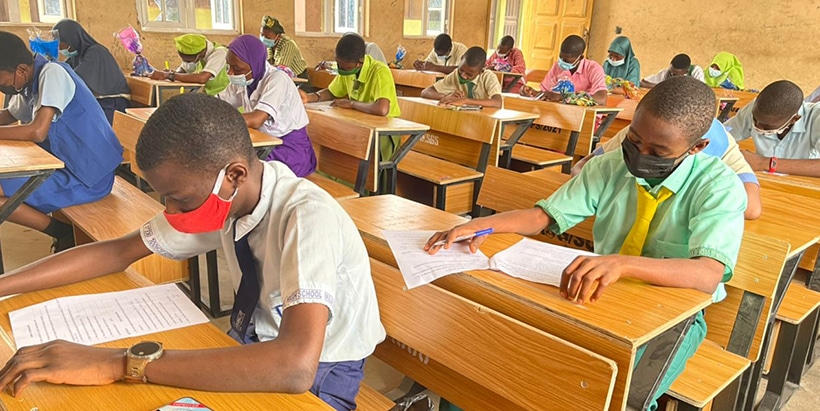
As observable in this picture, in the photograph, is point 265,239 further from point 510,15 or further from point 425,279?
point 510,15

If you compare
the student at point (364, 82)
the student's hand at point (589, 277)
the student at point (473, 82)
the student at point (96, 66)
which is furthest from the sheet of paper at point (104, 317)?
the student at point (96, 66)

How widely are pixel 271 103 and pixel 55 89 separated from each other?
954mm

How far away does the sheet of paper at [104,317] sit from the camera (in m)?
1.05

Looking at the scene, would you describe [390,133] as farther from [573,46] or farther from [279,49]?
[279,49]

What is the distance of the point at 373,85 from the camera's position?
4.00m

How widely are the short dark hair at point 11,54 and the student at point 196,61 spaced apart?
96.7 inches

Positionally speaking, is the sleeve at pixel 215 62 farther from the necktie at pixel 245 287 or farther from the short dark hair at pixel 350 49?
the necktie at pixel 245 287

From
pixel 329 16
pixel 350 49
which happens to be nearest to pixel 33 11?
pixel 329 16

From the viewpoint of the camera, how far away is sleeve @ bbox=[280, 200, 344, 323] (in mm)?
985

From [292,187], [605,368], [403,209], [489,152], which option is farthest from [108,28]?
[605,368]

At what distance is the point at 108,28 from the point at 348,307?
22.4ft

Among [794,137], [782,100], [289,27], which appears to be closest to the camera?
[782,100]

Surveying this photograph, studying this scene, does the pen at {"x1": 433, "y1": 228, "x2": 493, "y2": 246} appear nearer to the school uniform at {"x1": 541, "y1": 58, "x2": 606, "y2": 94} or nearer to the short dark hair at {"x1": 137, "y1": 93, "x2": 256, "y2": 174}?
the short dark hair at {"x1": 137, "y1": 93, "x2": 256, "y2": 174}

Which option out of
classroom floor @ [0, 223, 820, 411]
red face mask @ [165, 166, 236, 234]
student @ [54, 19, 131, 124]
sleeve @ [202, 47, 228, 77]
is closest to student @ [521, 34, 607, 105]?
sleeve @ [202, 47, 228, 77]
